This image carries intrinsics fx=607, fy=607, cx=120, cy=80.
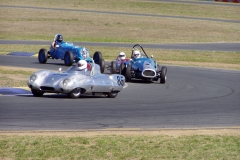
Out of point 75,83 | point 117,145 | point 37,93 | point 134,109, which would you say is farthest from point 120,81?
point 117,145

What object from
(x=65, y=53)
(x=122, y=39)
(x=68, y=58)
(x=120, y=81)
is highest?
(x=120, y=81)

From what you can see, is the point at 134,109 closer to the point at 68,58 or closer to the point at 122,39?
the point at 68,58

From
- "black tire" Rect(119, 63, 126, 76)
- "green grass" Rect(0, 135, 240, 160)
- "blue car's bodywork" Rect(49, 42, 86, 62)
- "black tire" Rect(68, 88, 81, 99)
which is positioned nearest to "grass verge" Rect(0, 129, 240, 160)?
"green grass" Rect(0, 135, 240, 160)

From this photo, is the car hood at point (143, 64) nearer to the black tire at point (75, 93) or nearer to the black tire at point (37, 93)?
the black tire at point (75, 93)

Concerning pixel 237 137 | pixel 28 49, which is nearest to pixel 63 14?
pixel 28 49

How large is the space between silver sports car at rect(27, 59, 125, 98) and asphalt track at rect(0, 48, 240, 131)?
25cm

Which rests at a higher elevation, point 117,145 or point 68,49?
point 117,145

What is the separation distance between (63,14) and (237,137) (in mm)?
49563

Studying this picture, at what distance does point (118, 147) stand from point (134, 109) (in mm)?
5345

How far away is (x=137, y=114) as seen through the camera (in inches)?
604

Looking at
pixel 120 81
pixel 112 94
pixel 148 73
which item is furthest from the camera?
pixel 148 73

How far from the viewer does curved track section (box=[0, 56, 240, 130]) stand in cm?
1375

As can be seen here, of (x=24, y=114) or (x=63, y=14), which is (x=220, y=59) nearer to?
(x=24, y=114)

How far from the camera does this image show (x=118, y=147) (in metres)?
10.9
